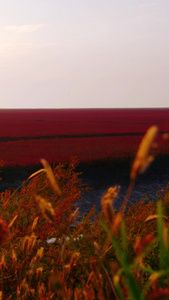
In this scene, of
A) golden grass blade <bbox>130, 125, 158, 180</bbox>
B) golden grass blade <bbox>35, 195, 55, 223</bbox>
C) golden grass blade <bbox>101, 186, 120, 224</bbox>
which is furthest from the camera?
golden grass blade <bbox>35, 195, 55, 223</bbox>

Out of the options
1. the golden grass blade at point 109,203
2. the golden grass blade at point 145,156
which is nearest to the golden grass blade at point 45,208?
the golden grass blade at point 109,203

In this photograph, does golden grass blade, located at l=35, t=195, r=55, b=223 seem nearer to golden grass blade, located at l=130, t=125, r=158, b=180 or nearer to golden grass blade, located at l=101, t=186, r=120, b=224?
golden grass blade, located at l=101, t=186, r=120, b=224

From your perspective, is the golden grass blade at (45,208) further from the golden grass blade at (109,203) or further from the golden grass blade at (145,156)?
the golden grass blade at (145,156)

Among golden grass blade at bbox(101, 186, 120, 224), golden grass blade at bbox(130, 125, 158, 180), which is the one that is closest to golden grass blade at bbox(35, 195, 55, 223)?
golden grass blade at bbox(101, 186, 120, 224)

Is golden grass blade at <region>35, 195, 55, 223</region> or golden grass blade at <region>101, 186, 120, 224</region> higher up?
golden grass blade at <region>35, 195, 55, 223</region>

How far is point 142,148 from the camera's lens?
70cm

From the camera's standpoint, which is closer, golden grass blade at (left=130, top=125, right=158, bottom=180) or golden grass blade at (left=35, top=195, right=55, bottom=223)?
golden grass blade at (left=130, top=125, right=158, bottom=180)

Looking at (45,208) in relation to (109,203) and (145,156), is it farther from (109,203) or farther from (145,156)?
(145,156)

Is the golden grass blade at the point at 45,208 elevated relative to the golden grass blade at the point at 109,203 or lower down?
elevated

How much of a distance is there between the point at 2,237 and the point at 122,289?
0.43 metres

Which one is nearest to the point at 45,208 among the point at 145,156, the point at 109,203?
the point at 109,203

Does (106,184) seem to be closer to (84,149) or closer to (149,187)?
(149,187)

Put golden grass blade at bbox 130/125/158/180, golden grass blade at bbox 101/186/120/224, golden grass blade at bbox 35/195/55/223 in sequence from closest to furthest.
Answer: golden grass blade at bbox 130/125/158/180 → golden grass blade at bbox 101/186/120/224 → golden grass blade at bbox 35/195/55/223

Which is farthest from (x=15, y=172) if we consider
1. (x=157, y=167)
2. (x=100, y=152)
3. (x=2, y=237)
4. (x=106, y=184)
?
(x=2, y=237)
